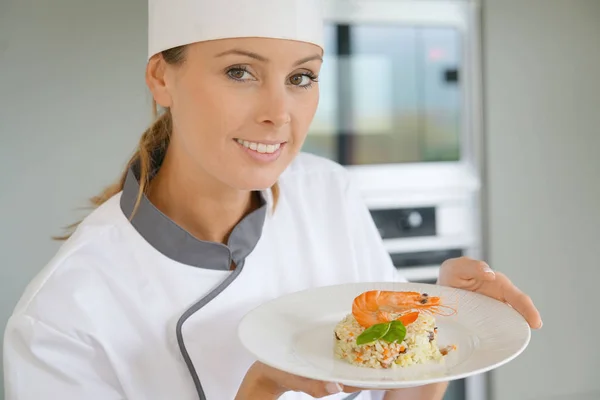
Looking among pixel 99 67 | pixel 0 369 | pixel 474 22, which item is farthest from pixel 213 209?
pixel 474 22

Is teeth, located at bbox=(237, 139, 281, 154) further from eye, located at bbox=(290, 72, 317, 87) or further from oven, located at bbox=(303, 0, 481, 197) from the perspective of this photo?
oven, located at bbox=(303, 0, 481, 197)

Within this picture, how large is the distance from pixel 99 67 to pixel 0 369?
946mm

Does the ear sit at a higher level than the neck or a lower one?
higher

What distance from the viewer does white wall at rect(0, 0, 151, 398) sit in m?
1.96

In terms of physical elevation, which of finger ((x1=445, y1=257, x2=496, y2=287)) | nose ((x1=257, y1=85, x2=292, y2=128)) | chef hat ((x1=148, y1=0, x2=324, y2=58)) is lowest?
finger ((x1=445, y1=257, x2=496, y2=287))

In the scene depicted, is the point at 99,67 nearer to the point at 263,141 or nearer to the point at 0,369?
the point at 0,369

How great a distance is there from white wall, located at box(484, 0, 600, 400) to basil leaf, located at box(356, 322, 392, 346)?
152cm

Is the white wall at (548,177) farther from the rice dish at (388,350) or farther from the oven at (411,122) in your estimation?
the rice dish at (388,350)

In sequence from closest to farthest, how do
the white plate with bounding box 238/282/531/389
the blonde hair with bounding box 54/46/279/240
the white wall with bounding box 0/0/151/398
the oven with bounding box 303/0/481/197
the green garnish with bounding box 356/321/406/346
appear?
1. the white plate with bounding box 238/282/531/389
2. the green garnish with bounding box 356/321/406/346
3. the blonde hair with bounding box 54/46/279/240
4. the white wall with bounding box 0/0/151/398
5. the oven with bounding box 303/0/481/197

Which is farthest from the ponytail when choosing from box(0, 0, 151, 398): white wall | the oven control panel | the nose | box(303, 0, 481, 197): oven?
the oven control panel

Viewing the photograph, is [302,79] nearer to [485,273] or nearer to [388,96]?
[485,273]

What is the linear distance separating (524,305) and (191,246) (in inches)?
21.4

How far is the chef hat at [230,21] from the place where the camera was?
103 cm

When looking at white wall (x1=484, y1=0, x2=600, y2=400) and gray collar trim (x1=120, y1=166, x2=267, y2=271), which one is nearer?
gray collar trim (x1=120, y1=166, x2=267, y2=271)
